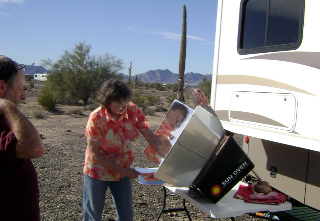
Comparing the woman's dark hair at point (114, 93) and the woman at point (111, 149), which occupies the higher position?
the woman's dark hair at point (114, 93)

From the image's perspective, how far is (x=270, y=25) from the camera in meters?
3.59

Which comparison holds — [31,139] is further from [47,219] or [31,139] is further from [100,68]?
[100,68]

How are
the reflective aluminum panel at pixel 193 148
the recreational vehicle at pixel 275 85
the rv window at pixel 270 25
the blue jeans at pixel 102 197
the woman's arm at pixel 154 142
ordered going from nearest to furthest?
the reflective aluminum panel at pixel 193 148 → the blue jeans at pixel 102 197 → the woman's arm at pixel 154 142 → the recreational vehicle at pixel 275 85 → the rv window at pixel 270 25

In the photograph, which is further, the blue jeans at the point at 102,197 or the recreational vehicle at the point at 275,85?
the recreational vehicle at the point at 275,85

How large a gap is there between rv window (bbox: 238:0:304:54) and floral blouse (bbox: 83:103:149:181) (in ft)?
5.71

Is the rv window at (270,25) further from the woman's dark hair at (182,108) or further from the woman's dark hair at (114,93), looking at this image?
the woman's dark hair at (114,93)

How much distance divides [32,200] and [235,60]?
2805 mm

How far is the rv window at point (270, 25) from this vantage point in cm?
326

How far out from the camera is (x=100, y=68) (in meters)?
22.4

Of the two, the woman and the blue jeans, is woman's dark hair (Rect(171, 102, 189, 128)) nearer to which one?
the woman

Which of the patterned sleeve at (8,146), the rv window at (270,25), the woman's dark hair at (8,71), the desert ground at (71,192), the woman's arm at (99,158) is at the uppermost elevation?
the rv window at (270,25)

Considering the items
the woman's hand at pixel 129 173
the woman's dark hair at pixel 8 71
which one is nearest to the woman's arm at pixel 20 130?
the woman's dark hair at pixel 8 71

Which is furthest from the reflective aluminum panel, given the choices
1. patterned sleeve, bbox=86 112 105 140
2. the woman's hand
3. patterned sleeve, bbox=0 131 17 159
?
patterned sleeve, bbox=0 131 17 159

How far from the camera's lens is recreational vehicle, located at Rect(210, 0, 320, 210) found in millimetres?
3037
